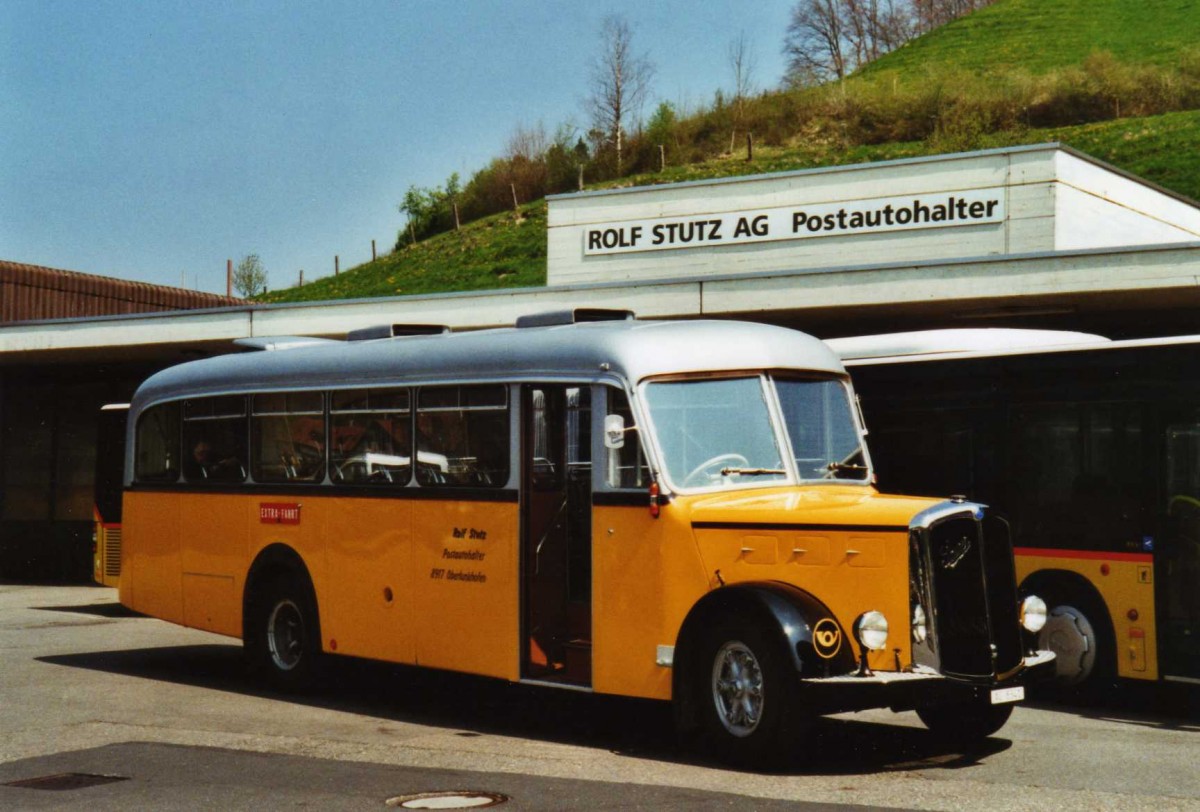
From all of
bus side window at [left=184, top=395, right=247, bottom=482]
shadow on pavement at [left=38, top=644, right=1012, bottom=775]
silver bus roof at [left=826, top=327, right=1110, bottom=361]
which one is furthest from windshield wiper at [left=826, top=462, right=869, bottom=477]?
bus side window at [left=184, top=395, right=247, bottom=482]

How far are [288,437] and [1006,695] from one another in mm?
6872

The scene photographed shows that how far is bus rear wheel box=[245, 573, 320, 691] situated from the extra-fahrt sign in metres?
15.7

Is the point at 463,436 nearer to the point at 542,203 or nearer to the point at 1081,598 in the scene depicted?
the point at 1081,598

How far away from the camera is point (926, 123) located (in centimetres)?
7488

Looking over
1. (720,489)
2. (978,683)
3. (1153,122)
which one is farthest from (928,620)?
→ (1153,122)

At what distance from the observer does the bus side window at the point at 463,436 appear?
11500mm

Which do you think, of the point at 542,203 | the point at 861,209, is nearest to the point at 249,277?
the point at 542,203

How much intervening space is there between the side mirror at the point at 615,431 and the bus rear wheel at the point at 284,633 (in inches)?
163

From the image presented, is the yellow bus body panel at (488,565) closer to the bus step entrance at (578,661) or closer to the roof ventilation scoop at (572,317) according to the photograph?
the bus step entrance at (578,661)

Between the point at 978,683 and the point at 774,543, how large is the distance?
Answer: 4.91 feet

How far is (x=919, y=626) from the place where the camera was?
9.29 metres

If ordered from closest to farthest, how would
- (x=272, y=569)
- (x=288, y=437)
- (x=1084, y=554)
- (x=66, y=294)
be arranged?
1. (x=1084, y=554)
2. (x=288, y=437)
3. (x=272, y=569)
4. (x=66, y=294)

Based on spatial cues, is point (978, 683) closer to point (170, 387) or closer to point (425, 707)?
point (425, 707)

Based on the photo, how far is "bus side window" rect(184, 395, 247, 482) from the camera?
14.2 m
